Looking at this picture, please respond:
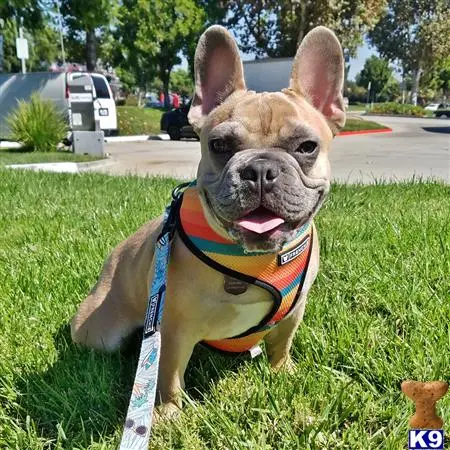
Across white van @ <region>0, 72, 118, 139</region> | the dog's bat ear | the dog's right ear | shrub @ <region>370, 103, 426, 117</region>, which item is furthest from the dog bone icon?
shrub @ <region>370, 103, 426, 117</region>

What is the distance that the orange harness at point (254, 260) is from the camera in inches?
66.3

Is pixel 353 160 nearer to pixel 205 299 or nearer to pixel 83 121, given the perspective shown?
pixel 83 121

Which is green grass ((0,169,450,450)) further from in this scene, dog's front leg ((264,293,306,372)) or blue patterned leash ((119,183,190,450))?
blue patterned leash ((119,183,190,450))

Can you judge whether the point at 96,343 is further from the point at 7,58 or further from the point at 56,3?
the point at 7,58

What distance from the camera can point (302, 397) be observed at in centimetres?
189

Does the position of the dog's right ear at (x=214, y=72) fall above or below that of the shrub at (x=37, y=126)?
above

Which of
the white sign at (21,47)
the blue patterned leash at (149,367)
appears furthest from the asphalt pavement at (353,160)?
the blue patterned leash at (149,367)

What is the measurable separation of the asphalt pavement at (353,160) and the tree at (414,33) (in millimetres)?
32154

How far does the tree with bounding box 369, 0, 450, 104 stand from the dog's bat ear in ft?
149

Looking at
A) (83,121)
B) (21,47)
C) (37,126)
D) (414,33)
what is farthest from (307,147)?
(414,33)

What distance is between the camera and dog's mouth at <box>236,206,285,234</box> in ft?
5.02

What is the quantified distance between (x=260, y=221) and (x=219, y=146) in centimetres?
29

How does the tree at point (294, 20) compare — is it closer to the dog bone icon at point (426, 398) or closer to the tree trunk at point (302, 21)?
the tree trunk at point (302, 21)

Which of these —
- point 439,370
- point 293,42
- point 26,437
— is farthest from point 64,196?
point 293,42
